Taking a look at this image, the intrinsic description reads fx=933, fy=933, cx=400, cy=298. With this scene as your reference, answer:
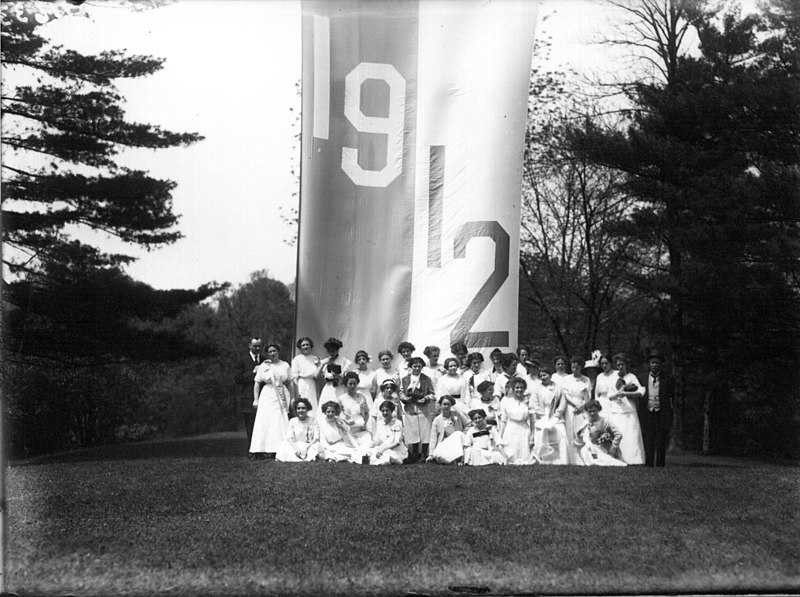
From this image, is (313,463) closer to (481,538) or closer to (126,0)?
(481,538)

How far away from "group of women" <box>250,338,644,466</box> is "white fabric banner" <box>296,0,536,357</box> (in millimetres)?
402

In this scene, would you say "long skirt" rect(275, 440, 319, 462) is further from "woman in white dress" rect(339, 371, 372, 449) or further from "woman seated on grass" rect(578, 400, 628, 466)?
"woman seated on grass" rect(578, 400, 628, 466)

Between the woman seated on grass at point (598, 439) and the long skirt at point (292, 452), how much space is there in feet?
10.0

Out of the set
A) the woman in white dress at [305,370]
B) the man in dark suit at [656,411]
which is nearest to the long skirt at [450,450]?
the woman in white dress at [305,370]

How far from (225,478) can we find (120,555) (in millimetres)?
2309

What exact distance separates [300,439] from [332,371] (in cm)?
91

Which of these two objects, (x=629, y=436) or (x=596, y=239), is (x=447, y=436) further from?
(x=596, y=239)

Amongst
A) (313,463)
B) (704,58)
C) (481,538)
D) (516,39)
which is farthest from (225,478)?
(704,58)

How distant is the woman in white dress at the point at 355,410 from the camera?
10547mm

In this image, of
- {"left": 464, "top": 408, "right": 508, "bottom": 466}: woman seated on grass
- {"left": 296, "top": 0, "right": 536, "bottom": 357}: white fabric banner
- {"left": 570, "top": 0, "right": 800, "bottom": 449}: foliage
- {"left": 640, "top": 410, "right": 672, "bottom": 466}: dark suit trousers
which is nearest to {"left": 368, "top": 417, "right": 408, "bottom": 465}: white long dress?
{"left": 464, "top": 408, "right": 508, "bottom": 466}: woman seated on grass

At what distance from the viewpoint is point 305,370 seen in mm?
11109

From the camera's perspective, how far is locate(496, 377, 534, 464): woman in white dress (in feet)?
34.4

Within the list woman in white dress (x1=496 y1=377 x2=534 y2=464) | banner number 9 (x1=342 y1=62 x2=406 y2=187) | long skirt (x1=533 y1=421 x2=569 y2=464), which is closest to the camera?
woman in white dress (x1=496 y1=377 x2=534 y2=464)

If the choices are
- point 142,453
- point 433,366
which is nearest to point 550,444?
point 433,366
